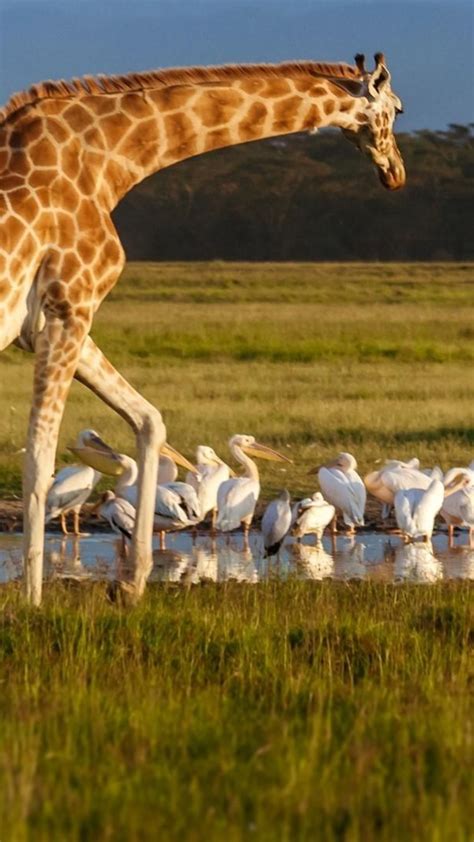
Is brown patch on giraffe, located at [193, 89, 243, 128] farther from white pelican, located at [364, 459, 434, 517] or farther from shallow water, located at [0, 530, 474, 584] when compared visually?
white pelican, located at [364, 459, 434, 517]

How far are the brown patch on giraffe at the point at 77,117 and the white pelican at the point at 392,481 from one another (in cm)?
440

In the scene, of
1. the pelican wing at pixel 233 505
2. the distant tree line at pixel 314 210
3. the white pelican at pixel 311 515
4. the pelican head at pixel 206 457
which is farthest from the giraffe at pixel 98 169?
the distant tree line at pixel 314 210

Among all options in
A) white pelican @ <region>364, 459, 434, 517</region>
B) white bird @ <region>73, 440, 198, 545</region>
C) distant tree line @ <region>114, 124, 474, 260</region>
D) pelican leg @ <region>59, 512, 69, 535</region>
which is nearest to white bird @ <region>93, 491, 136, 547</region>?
white bird @ <region>73, 440, 198, 545</region>

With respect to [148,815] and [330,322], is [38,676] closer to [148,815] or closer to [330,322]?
[148,815]

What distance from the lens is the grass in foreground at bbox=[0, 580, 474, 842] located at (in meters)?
4.32

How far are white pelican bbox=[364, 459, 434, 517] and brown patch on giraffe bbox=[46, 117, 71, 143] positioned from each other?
4.48 metres

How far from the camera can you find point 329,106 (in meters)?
8.09

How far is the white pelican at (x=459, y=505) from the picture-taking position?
36.9 feet

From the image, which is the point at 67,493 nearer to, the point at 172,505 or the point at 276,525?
the point at 172,505

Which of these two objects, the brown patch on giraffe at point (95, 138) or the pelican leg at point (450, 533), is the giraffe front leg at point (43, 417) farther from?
the pelican leg at point (450, 533)

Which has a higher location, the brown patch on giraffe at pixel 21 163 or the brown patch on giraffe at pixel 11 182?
the brown patch on giraffe at pixel 21 163

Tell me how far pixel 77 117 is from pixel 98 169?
238 millimetres

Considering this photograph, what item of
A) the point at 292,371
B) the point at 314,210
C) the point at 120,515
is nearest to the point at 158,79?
the point at 120,515

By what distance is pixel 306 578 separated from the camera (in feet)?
30.5
